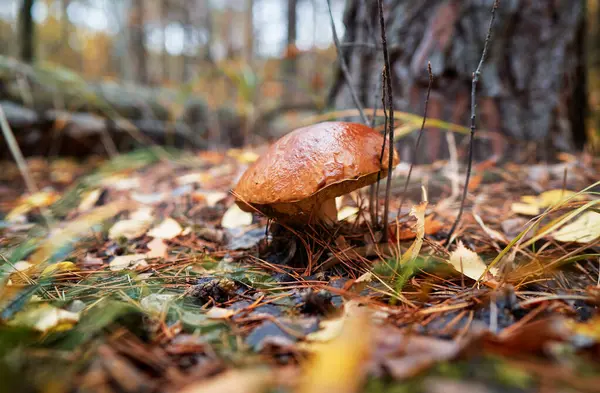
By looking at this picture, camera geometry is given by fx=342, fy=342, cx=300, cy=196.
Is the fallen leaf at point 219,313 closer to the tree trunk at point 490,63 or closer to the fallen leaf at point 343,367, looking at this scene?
the fallen leaf at point 343,367

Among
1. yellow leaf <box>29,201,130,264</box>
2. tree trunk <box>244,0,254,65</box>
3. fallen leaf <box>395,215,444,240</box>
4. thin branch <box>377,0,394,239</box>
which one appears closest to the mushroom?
thin branch <box>377,0,394,239</box>

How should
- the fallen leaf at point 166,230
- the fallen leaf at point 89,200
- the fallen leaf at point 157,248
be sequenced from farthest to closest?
the fallen leaf at point 89,200
the fallen leaf at point 166,230
the fallen leaf at point 157,248

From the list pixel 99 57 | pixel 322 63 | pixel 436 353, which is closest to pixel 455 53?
pixel 436 353

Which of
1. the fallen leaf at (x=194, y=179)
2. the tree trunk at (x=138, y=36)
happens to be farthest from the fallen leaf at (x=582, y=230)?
the tree trunk at (x=138, y=36)

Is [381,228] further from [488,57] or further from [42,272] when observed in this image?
[488,57]

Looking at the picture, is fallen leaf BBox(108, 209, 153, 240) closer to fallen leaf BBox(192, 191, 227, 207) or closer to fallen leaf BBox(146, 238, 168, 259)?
fallen leaf BBox(146, 238, 168, 259)

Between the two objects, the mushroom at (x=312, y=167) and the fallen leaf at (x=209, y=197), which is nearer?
the mushroom at (x=312, y=167)
